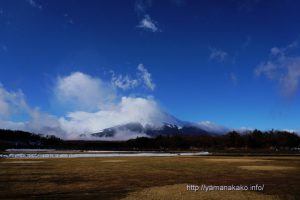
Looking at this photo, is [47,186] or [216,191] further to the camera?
[47,186]

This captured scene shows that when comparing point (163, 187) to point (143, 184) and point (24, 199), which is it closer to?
point (143, 184)

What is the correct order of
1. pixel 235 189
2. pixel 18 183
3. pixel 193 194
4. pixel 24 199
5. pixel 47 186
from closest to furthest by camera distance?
pixel 24 199
pixel 193 194
pixel 235 189
pixel 47 186
pixel 18 183

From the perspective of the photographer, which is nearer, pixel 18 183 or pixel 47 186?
pixel 47 186

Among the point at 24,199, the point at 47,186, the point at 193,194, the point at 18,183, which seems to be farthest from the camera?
the point at 18,183

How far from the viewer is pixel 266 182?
29.5 metres

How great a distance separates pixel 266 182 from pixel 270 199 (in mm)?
8253

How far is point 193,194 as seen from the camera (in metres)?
22.9

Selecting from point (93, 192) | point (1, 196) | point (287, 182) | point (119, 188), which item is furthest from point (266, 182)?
point (1, 196)

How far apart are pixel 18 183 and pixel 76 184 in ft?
16.9

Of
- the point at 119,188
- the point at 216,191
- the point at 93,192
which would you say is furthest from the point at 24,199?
the point at 216,191

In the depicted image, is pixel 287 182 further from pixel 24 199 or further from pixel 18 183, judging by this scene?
pixel 18 183

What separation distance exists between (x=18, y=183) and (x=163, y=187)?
1261 centimetres

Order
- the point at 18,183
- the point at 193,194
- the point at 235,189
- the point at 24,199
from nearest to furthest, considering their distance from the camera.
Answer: the point at 24,199 < the point at 193,194 < the point at 235,189 < the point at 18,183

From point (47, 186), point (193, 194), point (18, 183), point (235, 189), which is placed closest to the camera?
point (193, 194)
